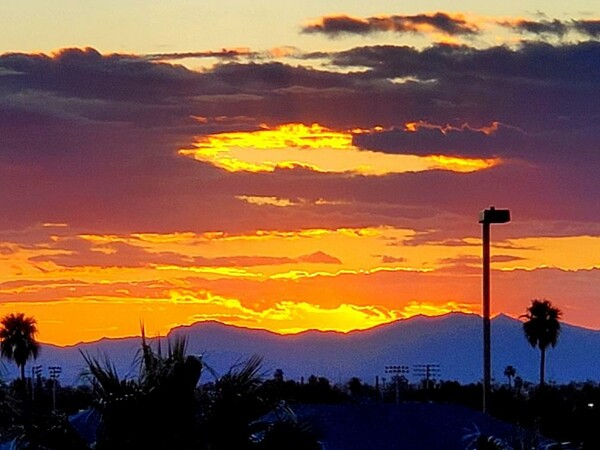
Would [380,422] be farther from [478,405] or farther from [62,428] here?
[478,405]

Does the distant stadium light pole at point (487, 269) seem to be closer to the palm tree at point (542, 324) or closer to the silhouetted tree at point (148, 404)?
the silhouetted tree at point (148, 404)

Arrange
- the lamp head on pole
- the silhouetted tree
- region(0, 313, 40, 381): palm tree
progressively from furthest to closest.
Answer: region(0, 313, 40, 381): palm tree, the lamp head on pole, the silhouetted tree

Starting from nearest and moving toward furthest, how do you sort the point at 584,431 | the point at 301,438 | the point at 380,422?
the point at 301,438 → the point at 380,422 → the point at 584,431

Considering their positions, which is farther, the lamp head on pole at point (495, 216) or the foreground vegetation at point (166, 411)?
the lamp head on pole at point (495, 216)

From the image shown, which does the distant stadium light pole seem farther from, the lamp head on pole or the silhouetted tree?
the silhouetted tree

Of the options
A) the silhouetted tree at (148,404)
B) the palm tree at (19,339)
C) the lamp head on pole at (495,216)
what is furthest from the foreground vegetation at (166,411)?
the palm tree at (19,339)

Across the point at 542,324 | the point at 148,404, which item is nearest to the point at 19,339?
the point at 542,324

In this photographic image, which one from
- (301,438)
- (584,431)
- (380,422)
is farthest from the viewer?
(584,431)

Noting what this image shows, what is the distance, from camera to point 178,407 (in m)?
20.2

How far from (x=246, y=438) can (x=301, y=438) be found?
893 millimetres

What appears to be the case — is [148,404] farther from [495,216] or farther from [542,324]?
[542,324]

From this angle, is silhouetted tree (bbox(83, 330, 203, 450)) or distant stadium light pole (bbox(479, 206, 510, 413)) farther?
distant stadium light pole (bbox(479, 206, 510, 413))

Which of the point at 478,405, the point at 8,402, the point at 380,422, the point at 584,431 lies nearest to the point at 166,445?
the point at 8,402

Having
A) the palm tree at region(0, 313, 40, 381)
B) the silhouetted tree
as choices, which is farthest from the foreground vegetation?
the palm tree at region(0, 313, 40, 381)
